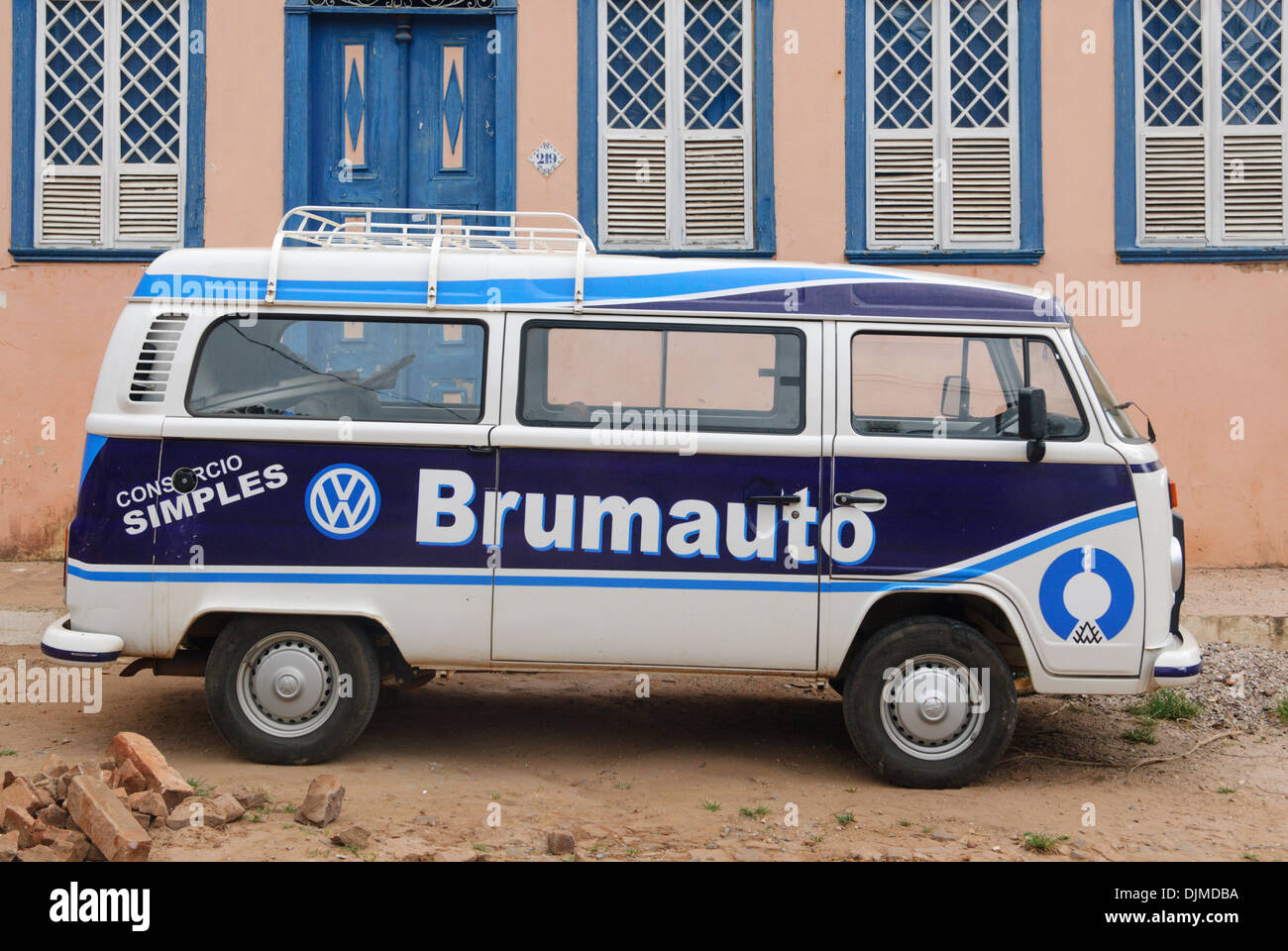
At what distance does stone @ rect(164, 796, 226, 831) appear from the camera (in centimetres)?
444

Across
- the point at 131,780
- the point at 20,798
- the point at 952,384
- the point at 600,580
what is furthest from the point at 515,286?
the point at 20,798

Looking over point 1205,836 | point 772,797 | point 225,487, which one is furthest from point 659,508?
point 1205,836

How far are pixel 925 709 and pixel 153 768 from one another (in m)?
3.22

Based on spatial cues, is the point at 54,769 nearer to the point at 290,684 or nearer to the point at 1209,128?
the point at 290,684

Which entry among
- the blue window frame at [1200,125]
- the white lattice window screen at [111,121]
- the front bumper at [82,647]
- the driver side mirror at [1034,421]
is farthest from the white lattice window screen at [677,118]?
the front bumper at [82,647]

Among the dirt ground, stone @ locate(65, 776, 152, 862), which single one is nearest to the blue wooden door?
the dirt ground

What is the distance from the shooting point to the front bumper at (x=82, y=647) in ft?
17.0

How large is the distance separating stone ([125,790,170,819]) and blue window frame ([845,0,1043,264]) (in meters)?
6.55

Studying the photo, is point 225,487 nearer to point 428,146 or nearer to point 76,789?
point 76,789

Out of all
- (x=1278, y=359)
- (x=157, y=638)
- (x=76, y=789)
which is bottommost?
(x=76, y=789)

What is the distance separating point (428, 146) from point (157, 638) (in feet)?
17.3

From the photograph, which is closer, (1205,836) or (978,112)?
(1205,836)

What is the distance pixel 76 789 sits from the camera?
4.25 meters

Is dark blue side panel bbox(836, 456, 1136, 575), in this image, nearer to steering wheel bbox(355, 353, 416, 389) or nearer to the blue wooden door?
steering wheel bbox(355, 353, 416, 389)
